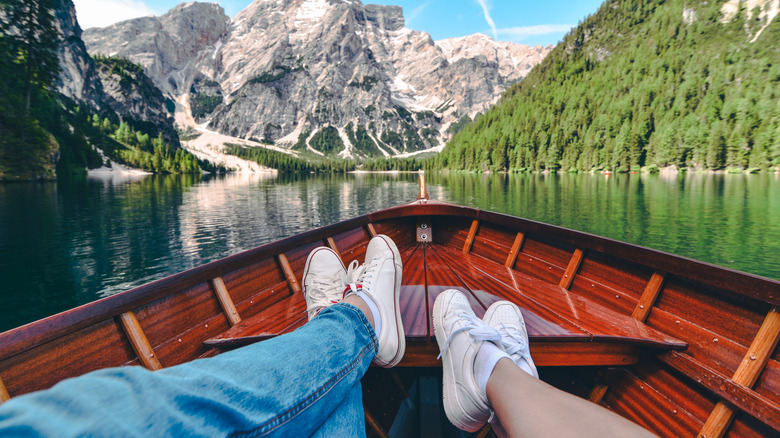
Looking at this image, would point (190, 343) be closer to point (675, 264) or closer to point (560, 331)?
point (560, 331)

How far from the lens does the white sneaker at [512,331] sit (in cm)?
186

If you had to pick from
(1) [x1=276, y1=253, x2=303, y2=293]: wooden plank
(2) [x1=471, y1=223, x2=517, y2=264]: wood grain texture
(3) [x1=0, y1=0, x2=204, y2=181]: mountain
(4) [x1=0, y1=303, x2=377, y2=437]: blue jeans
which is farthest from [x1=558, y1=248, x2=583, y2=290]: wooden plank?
(3) [x1=0, y1=0, x2=204, y2=181]: mountain

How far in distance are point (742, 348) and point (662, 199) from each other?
29.1 meters

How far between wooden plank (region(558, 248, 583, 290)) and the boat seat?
0.08 m

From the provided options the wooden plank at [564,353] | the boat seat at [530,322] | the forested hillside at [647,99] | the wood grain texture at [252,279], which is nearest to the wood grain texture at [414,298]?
the boat seat at [530,322]

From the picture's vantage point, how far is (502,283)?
139 inches

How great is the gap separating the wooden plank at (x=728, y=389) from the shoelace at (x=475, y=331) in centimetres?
137

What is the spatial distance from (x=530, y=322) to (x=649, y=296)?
1062 millimetres

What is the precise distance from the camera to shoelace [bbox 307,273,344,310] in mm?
2514

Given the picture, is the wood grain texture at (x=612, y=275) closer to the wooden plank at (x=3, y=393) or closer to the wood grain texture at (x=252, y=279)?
the wood grain texture at (x=252, y=279)

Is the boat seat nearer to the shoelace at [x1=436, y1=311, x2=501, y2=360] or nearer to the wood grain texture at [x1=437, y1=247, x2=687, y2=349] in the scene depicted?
the wood grain texture at [x1=437, y1=247, x2=687, y2=349]

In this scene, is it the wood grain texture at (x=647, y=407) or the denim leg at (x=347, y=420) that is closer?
the denim leg at (x=347, y=420)

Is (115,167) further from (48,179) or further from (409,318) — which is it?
(409,318)

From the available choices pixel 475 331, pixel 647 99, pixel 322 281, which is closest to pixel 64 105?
pixel 322 281
